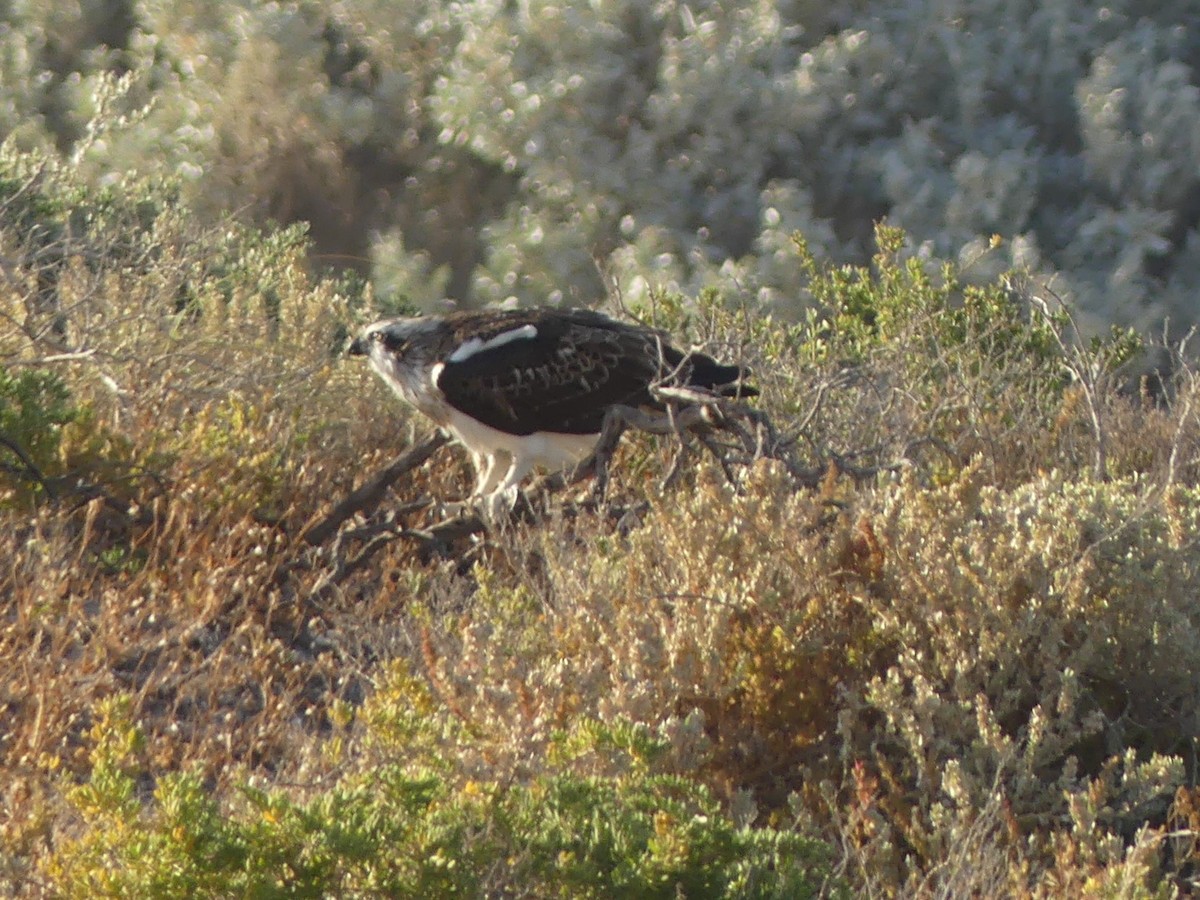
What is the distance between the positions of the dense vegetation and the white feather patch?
0.50 metres

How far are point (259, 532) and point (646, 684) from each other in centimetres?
184

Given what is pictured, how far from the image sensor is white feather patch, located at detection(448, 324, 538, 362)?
5.26 meters

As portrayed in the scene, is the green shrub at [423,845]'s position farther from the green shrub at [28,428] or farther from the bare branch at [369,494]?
the bare branch at [369,494]

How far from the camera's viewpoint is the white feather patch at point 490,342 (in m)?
5.26

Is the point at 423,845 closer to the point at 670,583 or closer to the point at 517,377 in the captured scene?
the point at 670,583

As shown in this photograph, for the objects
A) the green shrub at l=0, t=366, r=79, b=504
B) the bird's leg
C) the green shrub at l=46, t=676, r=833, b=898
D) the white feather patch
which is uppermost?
the green shrub at l=46, t=676, r=833, b=898

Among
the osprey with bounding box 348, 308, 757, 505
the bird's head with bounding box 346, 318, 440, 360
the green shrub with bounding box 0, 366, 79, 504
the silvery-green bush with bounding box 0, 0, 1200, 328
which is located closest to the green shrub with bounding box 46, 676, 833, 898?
the green shrub with bounding box 0, 366, 79, 504

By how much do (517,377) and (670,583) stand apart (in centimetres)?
170

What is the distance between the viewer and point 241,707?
4.13 metres

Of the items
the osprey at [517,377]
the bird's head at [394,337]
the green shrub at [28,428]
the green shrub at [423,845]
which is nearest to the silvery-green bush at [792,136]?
the bird's head at [394,337]

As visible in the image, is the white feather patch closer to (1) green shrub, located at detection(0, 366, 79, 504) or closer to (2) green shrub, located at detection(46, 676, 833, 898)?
(1) green shrub, located at detection(0, 366, 79, 504)

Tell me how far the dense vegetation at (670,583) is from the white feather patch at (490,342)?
50cm

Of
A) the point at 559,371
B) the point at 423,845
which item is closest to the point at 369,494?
the point at 559,371

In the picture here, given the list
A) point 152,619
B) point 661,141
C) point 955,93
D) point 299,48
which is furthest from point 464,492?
point 299,48
